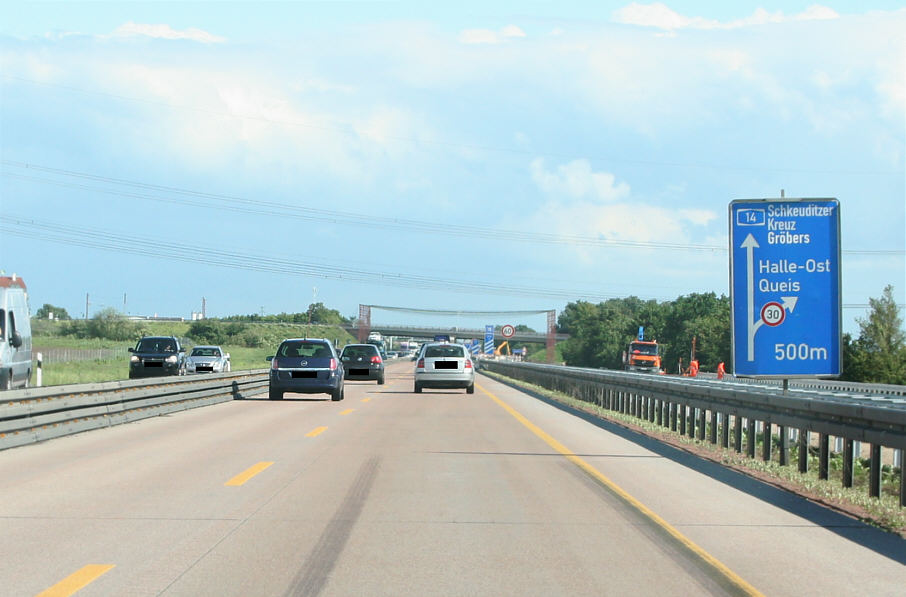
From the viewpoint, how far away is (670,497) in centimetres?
1047

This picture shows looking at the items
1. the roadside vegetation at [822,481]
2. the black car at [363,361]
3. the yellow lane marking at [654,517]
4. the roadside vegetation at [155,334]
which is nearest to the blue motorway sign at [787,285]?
the roadside vegetation at [822,481]

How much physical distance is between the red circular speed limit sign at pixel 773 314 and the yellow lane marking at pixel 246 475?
7094 mm

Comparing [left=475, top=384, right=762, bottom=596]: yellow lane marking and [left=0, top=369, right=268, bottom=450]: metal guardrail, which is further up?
[left=0, top=369, right=268, bottom=450]: metal guardrail

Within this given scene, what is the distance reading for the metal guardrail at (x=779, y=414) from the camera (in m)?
10.8

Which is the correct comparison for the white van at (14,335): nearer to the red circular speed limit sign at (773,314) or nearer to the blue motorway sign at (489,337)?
the red circular speed limit sign at (773,314)

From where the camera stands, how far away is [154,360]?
133ft

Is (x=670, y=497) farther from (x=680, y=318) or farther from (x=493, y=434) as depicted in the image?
(x=680, y=318)

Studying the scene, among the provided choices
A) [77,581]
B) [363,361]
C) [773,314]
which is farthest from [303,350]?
[77,581]

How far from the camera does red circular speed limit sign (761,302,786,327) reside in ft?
48.1

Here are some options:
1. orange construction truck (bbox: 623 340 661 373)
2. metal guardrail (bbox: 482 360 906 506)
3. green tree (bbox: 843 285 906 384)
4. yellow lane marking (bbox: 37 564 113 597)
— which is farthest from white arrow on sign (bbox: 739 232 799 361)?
orange construction truck (bbox: 623 340 661 373)

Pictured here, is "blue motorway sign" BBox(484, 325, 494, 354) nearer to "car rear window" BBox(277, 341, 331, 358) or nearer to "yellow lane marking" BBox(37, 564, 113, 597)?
"car rear window" BBox(277, 341, 331, 358)

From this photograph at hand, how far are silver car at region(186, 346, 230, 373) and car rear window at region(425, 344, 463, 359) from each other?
45.3 feet

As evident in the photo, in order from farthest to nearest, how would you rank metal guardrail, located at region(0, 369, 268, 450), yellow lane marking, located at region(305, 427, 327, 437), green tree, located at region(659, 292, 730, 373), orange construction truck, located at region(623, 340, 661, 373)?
green tree, located at region(659, 292, 730, 373) < orange construction truck, located at region(623, 340, 661, 373) < yellow lane marking, located at region(305, 427, 327, 437) < metal guardrail, located at region(0, 369, 268, 450)

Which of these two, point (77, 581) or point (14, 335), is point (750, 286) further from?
point (14, 335)
